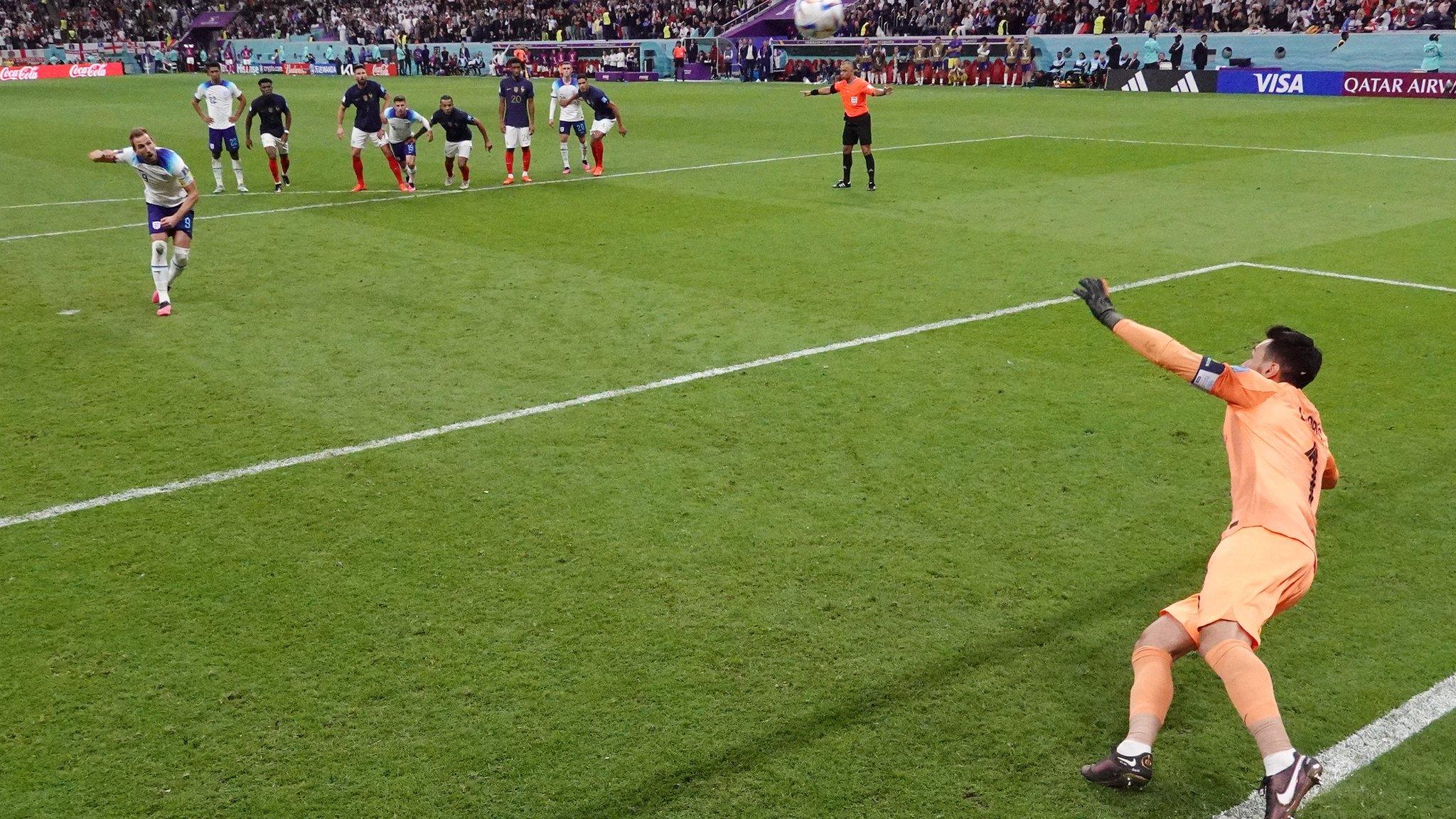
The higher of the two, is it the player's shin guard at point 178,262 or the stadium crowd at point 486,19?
the stadium crowd at point 486,19

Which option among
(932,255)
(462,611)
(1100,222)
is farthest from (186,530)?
(1100,222)

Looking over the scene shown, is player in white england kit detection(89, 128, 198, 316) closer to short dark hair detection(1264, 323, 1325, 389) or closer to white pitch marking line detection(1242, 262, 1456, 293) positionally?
short dark hair detection(1264, 323, 1325, 389)

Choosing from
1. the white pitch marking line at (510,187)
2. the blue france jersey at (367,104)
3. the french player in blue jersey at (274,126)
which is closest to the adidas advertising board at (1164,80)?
the white pitch marking line at (510,187)

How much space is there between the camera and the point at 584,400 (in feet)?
31.0

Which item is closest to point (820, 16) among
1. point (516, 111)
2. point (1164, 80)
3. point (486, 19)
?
point (516, 111)

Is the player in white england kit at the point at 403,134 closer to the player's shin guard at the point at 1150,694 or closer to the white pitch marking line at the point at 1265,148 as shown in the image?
the white pitch marking line at the point at 1265,148

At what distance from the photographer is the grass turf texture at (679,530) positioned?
499cm

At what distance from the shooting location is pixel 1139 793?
4730mm

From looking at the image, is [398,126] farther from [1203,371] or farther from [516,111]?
[1203,371]

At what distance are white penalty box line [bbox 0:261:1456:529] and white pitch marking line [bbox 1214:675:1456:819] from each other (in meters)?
5.83

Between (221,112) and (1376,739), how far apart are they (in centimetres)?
2101

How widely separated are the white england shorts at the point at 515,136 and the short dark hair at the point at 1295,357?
18.3 meters

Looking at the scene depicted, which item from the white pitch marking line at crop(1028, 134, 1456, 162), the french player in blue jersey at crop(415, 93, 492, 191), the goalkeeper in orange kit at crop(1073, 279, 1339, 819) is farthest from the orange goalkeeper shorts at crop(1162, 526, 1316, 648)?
the white pitch marking line at crop(1028, 134, 1456, 162)

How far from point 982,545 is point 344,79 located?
58608 mm
